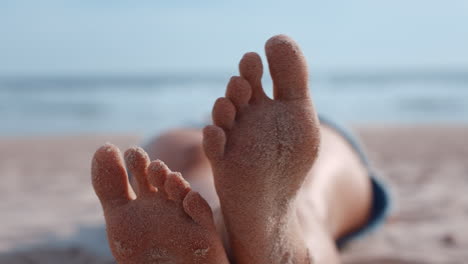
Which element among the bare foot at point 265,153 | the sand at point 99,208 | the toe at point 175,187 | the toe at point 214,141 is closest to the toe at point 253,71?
the bare foot at point 265,153

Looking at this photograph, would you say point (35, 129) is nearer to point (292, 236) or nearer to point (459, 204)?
point (459, 204)

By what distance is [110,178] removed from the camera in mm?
956

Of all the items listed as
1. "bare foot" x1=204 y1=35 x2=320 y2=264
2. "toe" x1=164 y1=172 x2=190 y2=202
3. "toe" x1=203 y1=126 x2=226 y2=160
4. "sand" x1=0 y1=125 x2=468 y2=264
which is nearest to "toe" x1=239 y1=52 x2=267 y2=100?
"bare foot" x1=204 y1=35 x2=320 y2=264

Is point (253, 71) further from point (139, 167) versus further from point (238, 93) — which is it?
point (139, 167)

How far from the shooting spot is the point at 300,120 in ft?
3.37

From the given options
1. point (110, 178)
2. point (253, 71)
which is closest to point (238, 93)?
point (253, 71)

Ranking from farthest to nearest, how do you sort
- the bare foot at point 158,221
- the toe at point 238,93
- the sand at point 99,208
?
the sand at point 99,208, the toe at point 238,93, the bare foot at point 158,221

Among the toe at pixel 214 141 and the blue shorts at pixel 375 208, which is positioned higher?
the toe at pixel 214 141

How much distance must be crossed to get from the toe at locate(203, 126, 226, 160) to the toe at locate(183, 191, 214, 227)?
9 centimetres

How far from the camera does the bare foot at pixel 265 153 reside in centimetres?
99

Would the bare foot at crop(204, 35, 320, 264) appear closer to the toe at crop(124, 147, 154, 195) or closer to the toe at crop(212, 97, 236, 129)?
the toe at crop(212, 97, 236, 129)

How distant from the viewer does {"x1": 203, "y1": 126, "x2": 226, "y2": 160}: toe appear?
0.98 m

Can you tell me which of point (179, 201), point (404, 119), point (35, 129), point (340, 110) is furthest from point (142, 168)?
point (340, 110)

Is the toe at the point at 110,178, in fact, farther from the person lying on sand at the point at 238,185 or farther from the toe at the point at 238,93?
the toe at the point at 238,93
